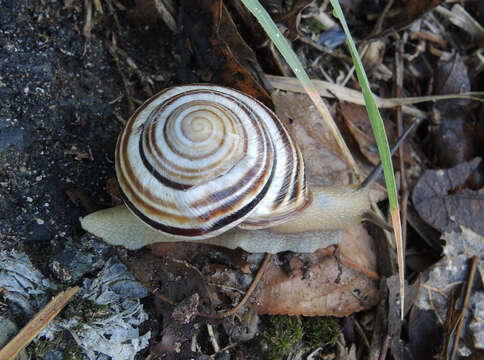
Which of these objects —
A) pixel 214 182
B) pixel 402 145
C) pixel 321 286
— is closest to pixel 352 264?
pixel 321 286

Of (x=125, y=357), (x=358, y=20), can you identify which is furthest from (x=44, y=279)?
(x=358, y=20)

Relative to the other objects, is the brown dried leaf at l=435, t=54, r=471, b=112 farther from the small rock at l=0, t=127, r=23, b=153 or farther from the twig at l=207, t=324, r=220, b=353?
the small rock at l=0, t=127, r=23, b=153

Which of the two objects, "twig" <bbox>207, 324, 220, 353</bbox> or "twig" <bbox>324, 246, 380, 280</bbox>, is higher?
"twig" <bbox>207, 324, 220, 353</bbox>

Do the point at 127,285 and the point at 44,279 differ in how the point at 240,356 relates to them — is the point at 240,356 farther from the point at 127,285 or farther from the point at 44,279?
the point at 44,279

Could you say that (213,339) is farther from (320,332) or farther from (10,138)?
(10,138)

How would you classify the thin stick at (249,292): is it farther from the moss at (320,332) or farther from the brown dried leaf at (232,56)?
the brown dried leaf at (232,56)

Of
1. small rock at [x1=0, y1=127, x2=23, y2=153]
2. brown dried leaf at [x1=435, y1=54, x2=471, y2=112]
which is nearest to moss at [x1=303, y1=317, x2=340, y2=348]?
brown dried leaf at [x1=435, y1=54, x2=471, y2=112]
